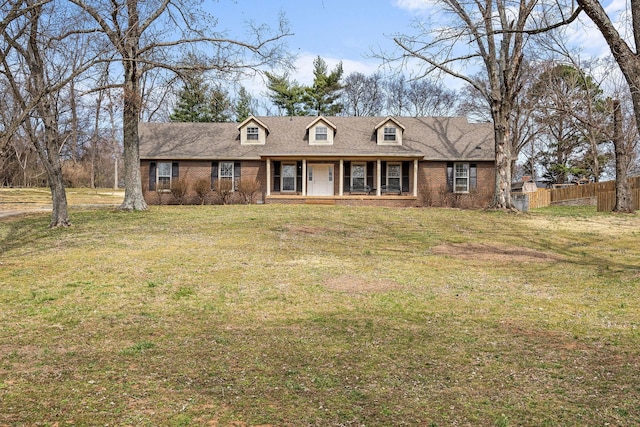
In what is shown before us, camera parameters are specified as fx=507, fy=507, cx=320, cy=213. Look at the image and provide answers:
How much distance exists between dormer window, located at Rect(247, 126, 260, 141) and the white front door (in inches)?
135

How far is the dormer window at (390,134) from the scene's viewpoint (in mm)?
28266

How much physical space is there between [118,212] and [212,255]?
1020 centimetres

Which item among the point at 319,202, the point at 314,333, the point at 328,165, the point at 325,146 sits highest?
the point at 325,146

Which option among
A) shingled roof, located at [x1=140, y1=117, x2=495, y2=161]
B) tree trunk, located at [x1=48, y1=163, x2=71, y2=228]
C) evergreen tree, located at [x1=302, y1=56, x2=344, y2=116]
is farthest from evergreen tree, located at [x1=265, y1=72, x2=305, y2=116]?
tree trunk, located at [x1=48, y1=163, x2=71, y2=228]

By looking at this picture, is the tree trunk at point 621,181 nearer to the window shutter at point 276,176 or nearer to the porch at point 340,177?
the porch at point 340,177

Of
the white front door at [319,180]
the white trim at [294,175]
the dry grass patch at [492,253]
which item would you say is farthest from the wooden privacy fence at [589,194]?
the dry grass patch at [492,253]

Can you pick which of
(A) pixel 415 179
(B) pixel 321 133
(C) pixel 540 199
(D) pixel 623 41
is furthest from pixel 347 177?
(D) pixel 623 41

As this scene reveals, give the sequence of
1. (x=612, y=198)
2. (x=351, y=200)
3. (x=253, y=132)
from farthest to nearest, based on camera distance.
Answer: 1. (x=253, y=132)
2. (x=351, y=200)
3. (x=612, y=198)

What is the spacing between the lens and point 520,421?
4031 mm

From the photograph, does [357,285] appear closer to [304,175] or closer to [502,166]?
[502,166]

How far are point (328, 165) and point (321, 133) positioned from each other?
1.85 meters

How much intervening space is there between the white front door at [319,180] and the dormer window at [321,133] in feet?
4.99

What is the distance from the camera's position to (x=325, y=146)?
28047mm

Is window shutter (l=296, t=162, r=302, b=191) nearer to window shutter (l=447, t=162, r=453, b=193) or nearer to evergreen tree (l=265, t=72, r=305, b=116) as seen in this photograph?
window shutter (l=447, t=162, r=453, b=193)
